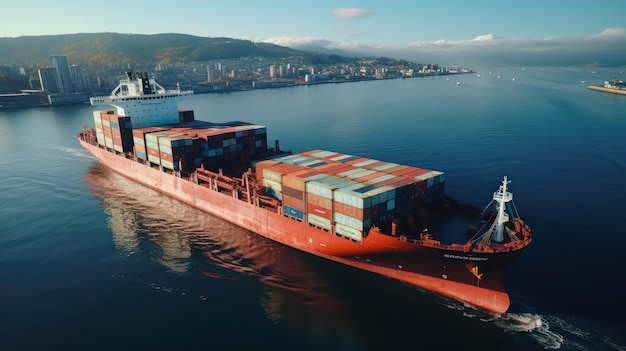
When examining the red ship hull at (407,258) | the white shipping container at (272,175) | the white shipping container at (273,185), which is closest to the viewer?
the red ship hull at (407,258)

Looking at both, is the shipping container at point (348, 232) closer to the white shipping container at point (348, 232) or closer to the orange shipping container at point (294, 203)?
the white shipping container at point (348, 232)

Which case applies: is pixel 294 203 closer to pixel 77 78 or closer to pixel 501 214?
pixel 501 214

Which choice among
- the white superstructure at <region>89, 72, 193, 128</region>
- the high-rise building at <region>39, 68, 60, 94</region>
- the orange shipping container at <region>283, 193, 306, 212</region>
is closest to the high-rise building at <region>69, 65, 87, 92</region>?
the high-rise building at <region>39, 68, 60, 94</region>

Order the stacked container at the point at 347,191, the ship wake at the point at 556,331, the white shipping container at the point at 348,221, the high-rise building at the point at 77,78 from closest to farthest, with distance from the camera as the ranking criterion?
1. the ship wake at the point at 556,331
2. the white shipping container at the point at 348,221
3. the stacked container at the point at 347,191
4. the high-rise building at the point at 77,78

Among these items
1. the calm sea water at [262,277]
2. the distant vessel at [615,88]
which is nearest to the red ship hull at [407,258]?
the calm sea water at [262,277]

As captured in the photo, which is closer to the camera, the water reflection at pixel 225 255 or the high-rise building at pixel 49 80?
the water reflection at pixel 225 255

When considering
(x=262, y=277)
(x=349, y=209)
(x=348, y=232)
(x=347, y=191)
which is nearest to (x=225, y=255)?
(x=262, y=277)

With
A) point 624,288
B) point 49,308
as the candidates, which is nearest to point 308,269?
point 49,308
